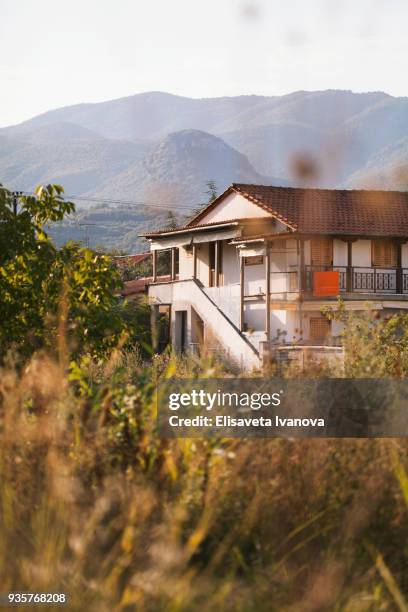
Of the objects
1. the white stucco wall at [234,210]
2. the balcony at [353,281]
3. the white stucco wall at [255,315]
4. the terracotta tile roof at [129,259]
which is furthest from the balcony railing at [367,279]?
the terracotta tile roof at [129,259]

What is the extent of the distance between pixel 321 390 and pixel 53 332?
2.94 meters

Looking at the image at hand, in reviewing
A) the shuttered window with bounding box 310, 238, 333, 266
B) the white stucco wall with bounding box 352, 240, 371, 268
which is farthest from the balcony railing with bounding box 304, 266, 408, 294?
the shuttered window with bounding box 310, 238, 333, 266

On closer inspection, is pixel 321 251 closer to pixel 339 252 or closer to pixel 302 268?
pixel 339 252

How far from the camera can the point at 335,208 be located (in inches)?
1532

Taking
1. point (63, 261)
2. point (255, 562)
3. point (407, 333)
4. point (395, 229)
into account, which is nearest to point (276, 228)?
point (395, 229)

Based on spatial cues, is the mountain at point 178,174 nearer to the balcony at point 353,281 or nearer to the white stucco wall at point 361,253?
the white stucco wall at point 361,253

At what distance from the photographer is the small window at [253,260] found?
126 ft

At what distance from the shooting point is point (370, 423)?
29.6ft

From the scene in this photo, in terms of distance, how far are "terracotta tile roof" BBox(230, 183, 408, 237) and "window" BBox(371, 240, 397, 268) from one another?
0.65 metres

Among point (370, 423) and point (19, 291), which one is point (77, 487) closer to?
point (370, 423)

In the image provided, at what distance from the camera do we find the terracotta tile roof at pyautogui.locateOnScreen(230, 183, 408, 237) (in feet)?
120

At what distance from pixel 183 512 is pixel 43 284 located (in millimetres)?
6408

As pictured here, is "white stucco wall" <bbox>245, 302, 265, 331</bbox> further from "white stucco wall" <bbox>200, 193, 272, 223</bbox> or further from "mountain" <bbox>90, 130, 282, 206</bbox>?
"mountain" <bbox>90, 130, 282, 206</bbox>

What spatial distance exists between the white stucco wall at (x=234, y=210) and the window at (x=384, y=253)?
13.1 feet
